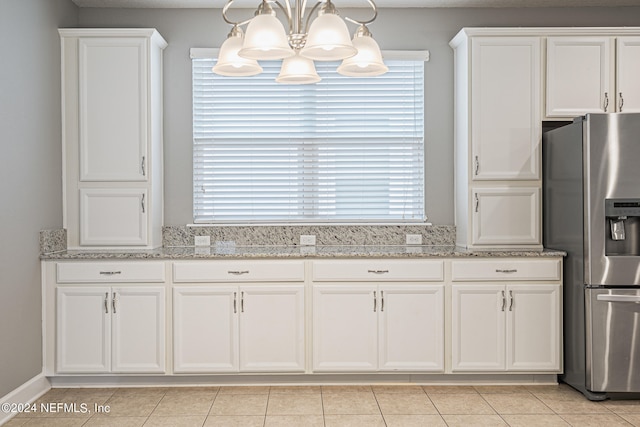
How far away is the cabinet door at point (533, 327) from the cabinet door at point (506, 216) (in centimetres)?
38

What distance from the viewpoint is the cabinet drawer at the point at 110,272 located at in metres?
3.52

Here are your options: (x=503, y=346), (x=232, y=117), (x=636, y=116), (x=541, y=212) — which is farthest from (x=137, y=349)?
(x=636, y=116)

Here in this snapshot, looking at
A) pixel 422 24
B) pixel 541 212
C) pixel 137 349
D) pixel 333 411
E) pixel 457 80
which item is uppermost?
pixel 422 24

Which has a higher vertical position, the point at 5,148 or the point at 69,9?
the point at 69,9

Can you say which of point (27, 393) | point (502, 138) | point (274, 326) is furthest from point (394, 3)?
point (27, 393)

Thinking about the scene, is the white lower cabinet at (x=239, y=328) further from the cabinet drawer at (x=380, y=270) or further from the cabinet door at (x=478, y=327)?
the cabinet door at (x=478, y=327)

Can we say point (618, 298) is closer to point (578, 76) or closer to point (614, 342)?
point (614, 342)

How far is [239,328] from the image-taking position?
11.6 feet

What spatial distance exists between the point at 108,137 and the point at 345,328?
2.03m

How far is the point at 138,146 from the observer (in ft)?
12.3

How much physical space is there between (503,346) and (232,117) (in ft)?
8.09

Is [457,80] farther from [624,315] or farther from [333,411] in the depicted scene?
[333,411]

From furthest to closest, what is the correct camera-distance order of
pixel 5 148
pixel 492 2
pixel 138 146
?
pixel 492 2 < pixel 138 146 < pixel 5 148

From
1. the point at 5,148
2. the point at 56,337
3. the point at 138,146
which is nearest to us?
the point at 5,148
